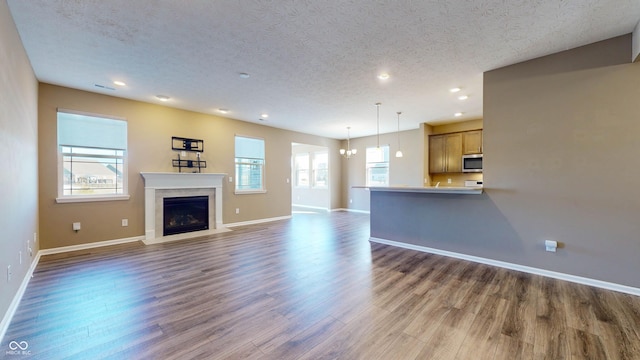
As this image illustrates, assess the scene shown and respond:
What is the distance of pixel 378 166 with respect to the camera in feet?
28.9

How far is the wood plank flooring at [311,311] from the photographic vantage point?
1854 mm

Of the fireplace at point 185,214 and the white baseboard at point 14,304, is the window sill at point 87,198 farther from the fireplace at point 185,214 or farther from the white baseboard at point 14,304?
the white baseboard at point 14,304

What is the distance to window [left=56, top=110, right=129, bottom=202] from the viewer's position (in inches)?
173

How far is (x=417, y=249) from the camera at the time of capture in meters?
4.43

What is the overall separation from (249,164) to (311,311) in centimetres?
530

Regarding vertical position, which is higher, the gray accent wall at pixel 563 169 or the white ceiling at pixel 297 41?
the white ceiling at pixel 297 41

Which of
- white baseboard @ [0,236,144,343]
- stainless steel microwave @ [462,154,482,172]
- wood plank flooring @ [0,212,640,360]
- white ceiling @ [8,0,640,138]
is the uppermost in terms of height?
white ceiling @ [8,0,640,138]

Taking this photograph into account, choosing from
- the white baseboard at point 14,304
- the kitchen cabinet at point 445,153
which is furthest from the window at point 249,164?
the kitchen cabinet at point 445,153

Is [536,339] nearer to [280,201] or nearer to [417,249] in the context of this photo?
[417,249]

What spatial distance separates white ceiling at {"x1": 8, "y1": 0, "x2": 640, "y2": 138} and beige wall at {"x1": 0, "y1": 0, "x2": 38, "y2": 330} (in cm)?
30

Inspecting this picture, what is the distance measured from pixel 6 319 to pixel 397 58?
4670mm

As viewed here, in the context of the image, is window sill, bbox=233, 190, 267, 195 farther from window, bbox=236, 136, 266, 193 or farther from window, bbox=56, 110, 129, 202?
window, bbox=56, 110, 129, 202

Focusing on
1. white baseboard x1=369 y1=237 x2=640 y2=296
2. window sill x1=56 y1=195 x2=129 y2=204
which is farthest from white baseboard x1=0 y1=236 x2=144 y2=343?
white baseboard x1=369 y1=237 x2=640 y2=296

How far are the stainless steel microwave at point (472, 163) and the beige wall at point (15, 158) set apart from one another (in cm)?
768
